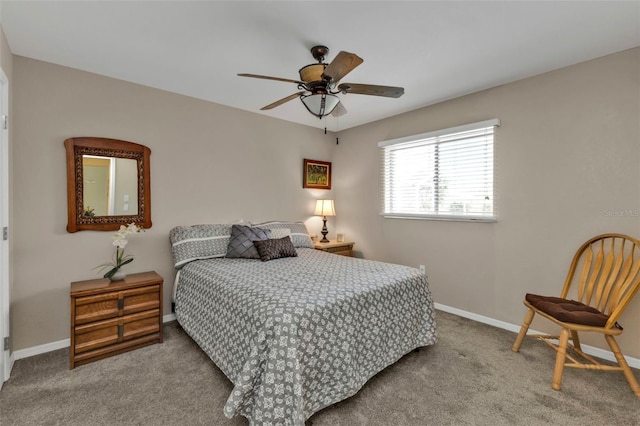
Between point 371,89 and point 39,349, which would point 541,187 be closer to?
point 371,89

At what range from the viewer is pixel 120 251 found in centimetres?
276

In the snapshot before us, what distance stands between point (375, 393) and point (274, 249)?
1.59 metres

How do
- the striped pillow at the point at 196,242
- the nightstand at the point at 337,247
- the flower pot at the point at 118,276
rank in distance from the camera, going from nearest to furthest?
1. the flower pot at the point at 118,276
2. the striped pillow at the point at 196,242
3. the nightstand at the point at 337,247

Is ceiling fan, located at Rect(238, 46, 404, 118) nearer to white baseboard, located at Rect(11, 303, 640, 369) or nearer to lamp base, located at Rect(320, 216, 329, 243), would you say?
lamp base, located at Rect(320, 216, 329, 243)

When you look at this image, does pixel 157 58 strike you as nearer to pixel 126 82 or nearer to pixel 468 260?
pixel 126 82

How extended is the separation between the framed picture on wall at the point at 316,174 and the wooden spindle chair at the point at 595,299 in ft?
9.66

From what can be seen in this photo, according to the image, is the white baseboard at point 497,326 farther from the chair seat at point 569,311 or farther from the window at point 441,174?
the window at point 441,174

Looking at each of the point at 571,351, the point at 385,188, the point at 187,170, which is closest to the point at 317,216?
the point at 385,188

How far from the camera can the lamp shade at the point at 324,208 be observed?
4.27 metres

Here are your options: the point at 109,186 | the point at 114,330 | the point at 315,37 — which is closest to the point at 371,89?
the point at 315,37

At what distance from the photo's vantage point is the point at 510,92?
9.26ft

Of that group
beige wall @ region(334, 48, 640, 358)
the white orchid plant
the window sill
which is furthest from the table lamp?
the white orchid plant

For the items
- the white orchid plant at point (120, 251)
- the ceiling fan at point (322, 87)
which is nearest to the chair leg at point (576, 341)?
the ceiling fan at point (322, 87)

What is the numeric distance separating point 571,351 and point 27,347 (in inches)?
179
